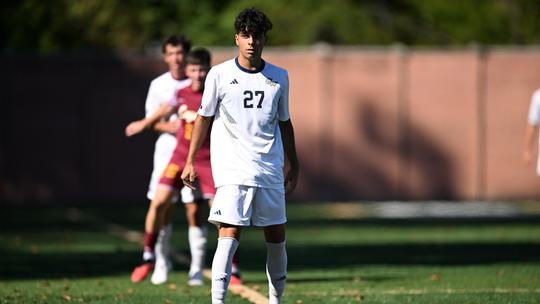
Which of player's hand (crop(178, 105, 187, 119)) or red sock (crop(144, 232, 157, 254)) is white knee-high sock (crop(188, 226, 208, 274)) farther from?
→ player's hand (crop(178, 105, 187, 119))

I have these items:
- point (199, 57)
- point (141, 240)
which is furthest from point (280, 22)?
point (199, 57)

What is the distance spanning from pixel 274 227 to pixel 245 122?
0.75 m

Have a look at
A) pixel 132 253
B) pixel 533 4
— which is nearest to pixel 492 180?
pixel 533 4

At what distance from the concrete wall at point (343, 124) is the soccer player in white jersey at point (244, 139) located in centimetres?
2240

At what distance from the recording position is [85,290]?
12234mm

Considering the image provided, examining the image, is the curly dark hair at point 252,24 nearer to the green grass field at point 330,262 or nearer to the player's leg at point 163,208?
the green grass field at point 330,262

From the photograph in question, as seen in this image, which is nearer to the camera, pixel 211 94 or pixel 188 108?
pixel 211 94

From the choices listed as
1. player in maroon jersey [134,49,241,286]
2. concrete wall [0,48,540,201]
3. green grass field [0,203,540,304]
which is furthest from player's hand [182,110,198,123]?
concrete wall [0,48,540,201]

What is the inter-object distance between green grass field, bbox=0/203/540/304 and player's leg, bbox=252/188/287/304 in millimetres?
1670

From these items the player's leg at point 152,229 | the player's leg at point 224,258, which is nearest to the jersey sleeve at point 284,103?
the player's leg at point 224,258

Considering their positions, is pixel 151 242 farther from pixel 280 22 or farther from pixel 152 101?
pixel 280 22

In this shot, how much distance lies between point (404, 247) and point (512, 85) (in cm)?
1485

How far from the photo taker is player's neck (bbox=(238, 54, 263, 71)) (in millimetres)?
9164

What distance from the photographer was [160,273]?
13.2 m
